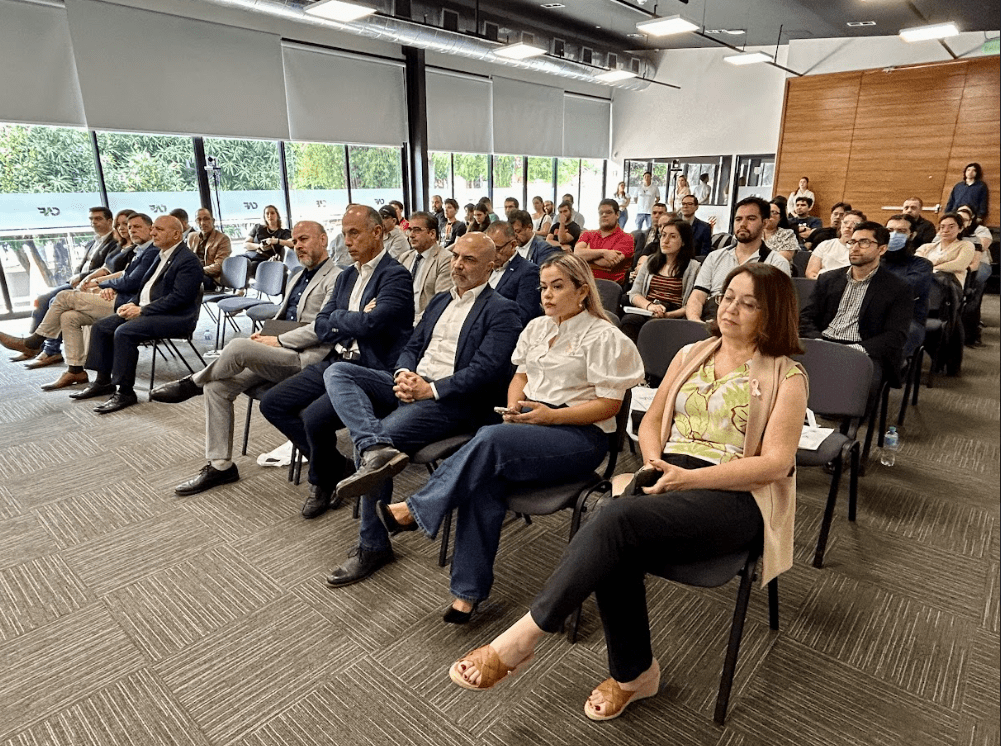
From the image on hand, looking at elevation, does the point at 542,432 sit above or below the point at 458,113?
below

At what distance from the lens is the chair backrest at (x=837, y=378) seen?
2.39 meters

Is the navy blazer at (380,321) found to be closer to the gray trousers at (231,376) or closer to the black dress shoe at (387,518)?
the gray trousers at (231,376)

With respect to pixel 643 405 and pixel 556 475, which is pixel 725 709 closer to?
pixel 556 475

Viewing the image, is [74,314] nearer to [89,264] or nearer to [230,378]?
[89,264]

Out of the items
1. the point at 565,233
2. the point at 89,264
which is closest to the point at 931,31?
the point at 565,233

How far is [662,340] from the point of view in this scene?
8.93 ft

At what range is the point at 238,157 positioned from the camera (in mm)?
8359

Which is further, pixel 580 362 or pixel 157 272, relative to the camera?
pixel 157 272

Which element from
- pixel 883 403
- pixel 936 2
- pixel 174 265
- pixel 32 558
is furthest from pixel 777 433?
pixel 936 2

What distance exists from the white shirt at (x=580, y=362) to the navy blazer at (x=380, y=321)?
879mm

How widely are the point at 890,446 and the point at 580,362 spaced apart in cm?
247

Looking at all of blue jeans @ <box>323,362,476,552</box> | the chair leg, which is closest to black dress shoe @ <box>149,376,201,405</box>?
blue jeans @ <box>323,362,476,552</box>

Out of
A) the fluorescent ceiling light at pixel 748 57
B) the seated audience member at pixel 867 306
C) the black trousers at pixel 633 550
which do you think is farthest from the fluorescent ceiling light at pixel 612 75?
the black trousers at pixel 633 550

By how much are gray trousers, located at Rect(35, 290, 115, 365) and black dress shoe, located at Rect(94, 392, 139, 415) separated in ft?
2.17
